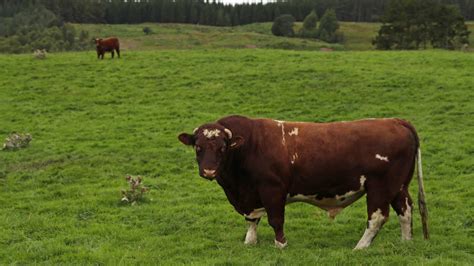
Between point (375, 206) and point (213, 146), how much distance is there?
3056 millimetres

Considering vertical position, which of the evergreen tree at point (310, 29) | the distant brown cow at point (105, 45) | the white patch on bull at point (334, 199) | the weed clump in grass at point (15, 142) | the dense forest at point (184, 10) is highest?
the dense forest at point (184, 10)

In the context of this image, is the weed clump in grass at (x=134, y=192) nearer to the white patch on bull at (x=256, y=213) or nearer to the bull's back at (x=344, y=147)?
the white patch on bull at (x=256, y=213)

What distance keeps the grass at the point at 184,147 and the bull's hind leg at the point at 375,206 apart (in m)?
0.31

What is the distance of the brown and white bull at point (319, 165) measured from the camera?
9789 mm

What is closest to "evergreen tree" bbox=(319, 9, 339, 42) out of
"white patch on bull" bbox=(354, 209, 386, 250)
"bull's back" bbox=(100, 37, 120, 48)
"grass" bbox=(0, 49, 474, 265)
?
"grass" bbox=(0, 49, 474, 265)

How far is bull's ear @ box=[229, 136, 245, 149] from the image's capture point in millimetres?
9602

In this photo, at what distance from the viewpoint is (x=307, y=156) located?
997 centimetres

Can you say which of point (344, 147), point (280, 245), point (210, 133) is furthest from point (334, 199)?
point (210, 133)

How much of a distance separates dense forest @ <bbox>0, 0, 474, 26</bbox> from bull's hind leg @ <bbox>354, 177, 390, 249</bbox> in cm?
12679

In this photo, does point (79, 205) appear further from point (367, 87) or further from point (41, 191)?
point (367, 87)

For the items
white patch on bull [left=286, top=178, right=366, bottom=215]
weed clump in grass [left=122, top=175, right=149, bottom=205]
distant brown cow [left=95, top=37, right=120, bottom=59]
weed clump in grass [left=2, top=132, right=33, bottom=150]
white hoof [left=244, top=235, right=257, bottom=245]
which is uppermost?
distant brown cow [left=95, top=37, right=120, bottom=59]

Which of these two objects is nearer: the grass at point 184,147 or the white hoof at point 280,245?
the white hoof at point 280,245

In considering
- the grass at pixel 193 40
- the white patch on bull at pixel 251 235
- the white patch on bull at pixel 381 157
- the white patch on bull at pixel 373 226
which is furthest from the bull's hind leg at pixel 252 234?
the grass at pixel 193 40

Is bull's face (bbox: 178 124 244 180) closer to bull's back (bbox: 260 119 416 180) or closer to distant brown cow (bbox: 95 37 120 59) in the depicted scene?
bull's back (bbox: 260 119 416 180)
